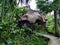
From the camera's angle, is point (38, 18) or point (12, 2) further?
point (38, 18)

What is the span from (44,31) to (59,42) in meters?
3.77

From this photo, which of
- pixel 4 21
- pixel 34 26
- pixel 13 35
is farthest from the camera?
pixel 34 26

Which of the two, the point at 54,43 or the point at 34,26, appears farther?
the point at 34,26

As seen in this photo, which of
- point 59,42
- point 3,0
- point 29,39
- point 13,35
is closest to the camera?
point 3,0

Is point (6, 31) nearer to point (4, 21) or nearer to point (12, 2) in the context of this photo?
point (4, 21)

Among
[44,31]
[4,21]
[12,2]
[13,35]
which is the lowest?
[44,31]

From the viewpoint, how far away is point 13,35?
1003cm

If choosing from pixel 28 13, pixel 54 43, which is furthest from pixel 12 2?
pixel 28 13

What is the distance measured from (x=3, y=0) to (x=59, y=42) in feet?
12.1

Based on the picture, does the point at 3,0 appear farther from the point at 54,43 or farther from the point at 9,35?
the point at 54,43

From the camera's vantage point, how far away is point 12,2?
923 centimetres

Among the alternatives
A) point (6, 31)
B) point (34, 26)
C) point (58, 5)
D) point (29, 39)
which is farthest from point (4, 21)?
point (34, 26)

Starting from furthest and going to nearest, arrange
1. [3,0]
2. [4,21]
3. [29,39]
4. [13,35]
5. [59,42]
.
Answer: [29,39] < [59,42] < [13,35] < [4,21] < [3,0]

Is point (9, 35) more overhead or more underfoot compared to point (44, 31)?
more overhead
